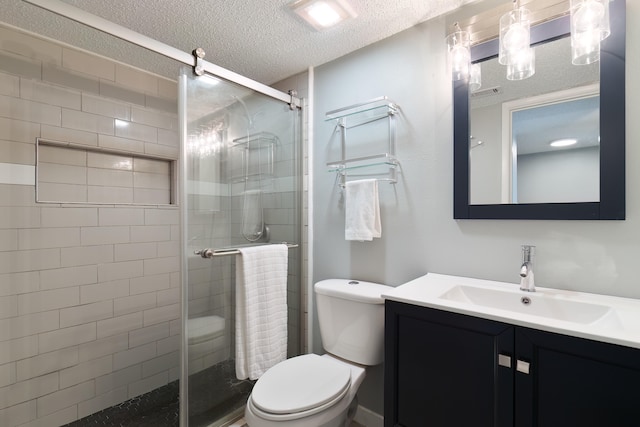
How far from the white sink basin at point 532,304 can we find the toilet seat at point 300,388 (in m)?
0.60

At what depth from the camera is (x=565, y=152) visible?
1.15 metres

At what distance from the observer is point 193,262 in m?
1.42

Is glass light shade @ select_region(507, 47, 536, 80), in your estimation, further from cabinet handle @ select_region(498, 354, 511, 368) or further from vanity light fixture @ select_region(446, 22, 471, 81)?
cabinet handle @ select_region(498, 354, 511, 368)

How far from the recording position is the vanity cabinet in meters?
0.76

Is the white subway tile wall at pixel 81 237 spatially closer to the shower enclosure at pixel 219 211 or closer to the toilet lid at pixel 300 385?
the shower enclosure at pixel 219 211

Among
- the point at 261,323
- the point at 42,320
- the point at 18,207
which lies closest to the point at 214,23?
the point at 18,207

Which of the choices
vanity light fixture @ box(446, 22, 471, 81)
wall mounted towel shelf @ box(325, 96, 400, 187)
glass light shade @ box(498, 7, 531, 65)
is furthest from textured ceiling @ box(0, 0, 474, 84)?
wall mounted towel shelf @ box(325, 96, 400, 187)

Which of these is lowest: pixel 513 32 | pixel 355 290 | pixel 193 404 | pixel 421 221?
pixel 193 404

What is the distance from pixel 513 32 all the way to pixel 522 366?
4.05 ft

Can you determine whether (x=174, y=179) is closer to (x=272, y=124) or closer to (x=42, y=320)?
(x=272, y=124)

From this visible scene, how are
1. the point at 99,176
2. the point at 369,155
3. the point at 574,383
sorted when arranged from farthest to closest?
the point at 99,176 → the point at 369,155 → the point at 574,383

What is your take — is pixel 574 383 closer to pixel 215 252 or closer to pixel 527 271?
pixel 527 271

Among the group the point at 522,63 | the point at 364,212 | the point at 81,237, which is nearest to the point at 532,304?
the point at 364,212

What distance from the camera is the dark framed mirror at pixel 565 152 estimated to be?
1.05 m
